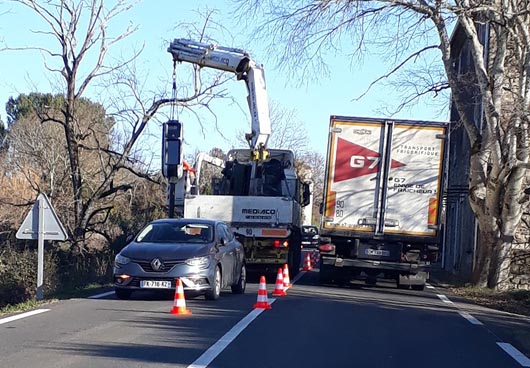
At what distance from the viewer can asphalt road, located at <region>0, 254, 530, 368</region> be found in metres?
9.88

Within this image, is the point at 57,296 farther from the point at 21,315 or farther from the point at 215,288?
the point at 21,315

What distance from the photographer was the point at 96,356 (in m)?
9.77

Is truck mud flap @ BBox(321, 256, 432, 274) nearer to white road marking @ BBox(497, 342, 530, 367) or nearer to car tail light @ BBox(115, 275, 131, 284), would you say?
car tail light @ BBox(115, 275, 131, 284)

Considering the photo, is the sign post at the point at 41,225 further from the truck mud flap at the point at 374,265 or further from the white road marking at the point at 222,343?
the truck mud flap at the point at 374,265

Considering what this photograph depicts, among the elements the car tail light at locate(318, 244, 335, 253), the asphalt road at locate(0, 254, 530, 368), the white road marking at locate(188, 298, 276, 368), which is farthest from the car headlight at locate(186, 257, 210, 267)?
the car tail light at locate(318, 244, 335, 253)

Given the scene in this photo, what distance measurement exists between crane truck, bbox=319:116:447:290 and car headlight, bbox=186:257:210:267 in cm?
601

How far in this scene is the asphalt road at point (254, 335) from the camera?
9875 mm

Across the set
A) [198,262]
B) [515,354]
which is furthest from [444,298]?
[515,354]

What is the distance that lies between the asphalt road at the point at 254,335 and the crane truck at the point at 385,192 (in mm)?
3841

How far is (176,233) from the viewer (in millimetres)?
16750

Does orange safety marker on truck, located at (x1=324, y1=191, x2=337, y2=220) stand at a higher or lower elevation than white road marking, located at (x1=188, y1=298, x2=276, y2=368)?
higher

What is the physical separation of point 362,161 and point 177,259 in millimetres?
7118

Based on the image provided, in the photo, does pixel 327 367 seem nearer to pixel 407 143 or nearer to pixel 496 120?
pixel 407 143

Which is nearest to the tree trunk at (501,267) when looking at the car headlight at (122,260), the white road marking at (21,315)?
the car headlight at (122,260)
